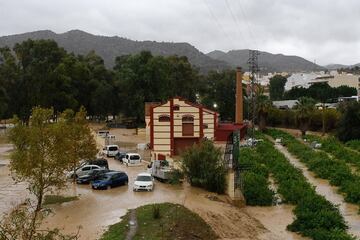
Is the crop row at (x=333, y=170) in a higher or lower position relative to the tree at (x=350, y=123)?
lower

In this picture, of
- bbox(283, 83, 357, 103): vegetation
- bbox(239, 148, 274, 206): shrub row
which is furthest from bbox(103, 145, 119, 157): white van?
bbox(283, 83, 357, 103): vegetation

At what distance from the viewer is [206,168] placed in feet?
126

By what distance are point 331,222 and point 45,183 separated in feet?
55.3

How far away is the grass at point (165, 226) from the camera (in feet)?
84.4

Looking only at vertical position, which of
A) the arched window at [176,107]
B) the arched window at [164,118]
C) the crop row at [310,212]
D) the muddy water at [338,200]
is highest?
the arched window at [176,107]

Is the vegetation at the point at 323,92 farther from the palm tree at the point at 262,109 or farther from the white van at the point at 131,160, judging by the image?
the white van at the point at 131,160

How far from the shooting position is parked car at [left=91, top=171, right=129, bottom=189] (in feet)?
124

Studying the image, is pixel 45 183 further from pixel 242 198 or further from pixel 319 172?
pixel 319 172

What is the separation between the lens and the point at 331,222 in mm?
31500

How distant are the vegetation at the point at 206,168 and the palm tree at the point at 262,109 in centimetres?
6326

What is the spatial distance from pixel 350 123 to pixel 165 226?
→ 6189cm

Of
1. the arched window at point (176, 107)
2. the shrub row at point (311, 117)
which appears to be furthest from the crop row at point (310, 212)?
the shrub row at point (311, 117)

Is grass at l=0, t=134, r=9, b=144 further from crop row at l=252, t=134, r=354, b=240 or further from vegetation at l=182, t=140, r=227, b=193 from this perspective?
vegetation at l=182, t=140, r=227, b=193

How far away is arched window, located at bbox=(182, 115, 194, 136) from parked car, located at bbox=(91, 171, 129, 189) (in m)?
18.5
